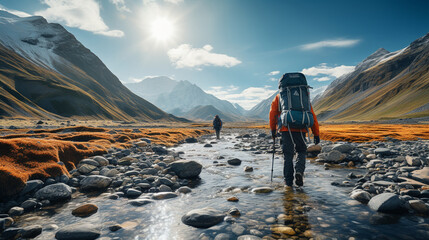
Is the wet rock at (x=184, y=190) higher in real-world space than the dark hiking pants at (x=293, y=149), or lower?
lower

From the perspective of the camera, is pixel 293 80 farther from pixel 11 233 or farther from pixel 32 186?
pixel 32 186

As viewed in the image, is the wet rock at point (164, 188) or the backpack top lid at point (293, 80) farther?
the wet rock at point (164, 188)

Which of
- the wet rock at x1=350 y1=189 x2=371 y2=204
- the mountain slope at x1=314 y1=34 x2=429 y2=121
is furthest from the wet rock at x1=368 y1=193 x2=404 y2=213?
the mountain slope at x1=314 y1=34 x2=429 y2=121

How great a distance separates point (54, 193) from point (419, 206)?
10855 millimetres

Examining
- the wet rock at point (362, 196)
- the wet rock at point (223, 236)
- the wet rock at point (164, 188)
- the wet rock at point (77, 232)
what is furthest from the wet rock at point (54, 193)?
the wet rock at point (362, 196)

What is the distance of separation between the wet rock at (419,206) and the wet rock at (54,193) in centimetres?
1054

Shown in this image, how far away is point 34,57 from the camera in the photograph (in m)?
181

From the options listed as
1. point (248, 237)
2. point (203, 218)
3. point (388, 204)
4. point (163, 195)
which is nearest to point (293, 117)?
point (388, 204)

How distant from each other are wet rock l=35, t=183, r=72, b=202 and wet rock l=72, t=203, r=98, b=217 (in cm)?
129

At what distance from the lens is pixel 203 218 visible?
5.36 m

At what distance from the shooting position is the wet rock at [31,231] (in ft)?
15.1

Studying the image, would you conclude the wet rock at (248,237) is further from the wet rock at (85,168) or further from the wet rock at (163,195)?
the wet rock at (85,168)

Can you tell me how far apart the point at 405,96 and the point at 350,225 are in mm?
179630

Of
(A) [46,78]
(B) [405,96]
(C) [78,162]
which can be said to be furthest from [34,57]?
(B) [405,96]
